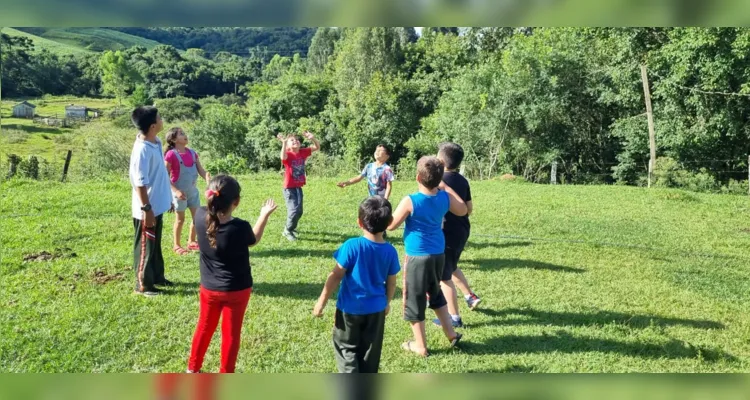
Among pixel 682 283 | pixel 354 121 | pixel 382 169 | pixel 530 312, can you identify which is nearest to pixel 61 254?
pixel 382 169

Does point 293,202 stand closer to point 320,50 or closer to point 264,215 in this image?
point 264,215

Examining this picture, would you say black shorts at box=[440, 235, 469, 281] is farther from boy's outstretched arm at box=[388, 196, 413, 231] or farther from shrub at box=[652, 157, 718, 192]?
shrub at box=[652, 157, 718, 192]

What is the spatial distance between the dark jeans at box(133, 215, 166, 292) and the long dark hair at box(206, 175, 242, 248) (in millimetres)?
1952

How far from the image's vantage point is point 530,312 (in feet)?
17.5

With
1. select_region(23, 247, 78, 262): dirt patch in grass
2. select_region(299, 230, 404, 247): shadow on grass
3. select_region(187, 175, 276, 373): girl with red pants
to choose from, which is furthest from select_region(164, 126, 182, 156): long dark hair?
select_region(187, 175, 276, 373): girl with red pants

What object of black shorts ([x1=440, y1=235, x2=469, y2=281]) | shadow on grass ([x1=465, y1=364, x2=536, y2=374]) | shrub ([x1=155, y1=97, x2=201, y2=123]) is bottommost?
shadow on grass ([x1=465, y1=364, x2=536, y2=374])

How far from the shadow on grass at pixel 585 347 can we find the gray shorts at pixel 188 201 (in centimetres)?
362

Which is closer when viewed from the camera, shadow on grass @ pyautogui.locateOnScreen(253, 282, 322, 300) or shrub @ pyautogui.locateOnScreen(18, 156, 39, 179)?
shadow on grass @ pyautogui.locateOnScreen(253, 282, 322, 300)

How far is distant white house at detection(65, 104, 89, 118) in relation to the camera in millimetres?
36969

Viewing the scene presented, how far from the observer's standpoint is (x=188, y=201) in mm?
6355

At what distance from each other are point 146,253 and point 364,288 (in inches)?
112

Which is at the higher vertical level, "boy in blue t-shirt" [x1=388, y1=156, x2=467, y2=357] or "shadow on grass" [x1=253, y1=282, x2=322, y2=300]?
"boy in blue t-shirt" [x1=388, y1=156, x2=467, y2=357]

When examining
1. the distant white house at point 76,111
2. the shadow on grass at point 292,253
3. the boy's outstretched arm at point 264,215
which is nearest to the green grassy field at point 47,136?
the distant white house at point 76,111
